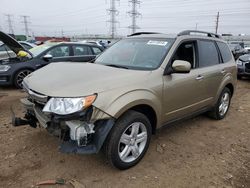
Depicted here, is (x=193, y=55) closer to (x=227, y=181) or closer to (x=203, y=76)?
(x=203, y=76)

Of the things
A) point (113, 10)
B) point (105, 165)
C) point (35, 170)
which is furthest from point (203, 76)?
point (113, 10)

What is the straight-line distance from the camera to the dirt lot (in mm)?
2881

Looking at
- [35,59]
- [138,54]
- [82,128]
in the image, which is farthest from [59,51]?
[82,128]

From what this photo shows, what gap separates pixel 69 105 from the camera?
255 cm

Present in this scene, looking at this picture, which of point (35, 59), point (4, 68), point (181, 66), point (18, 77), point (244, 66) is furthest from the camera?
point (244, 66)

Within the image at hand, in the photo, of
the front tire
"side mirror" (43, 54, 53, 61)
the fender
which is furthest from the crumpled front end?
"side mirror" (43, 54, 53, 61)

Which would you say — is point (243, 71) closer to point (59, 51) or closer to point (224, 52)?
point (224, 52)

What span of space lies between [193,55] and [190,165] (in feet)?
6.03

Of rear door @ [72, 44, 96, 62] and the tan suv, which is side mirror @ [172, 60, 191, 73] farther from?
rear door @ [72, 44, 96, 62]

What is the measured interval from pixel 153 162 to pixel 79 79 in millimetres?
1507

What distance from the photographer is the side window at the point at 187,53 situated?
149 inches

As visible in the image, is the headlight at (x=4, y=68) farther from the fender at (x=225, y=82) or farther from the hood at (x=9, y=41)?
the fender at (x=225, y=82)

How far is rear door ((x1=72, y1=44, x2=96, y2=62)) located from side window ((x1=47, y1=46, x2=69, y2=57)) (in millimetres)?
256

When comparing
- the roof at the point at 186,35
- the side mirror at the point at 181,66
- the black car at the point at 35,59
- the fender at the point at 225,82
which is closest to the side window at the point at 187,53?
the roof at the point at 186,35
